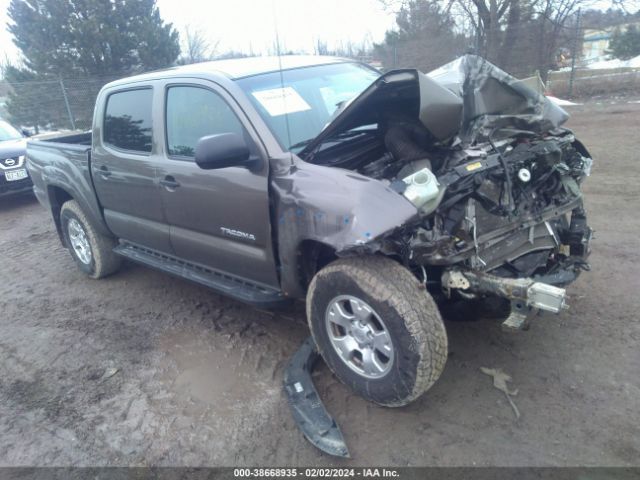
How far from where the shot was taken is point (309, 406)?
9.61 feet

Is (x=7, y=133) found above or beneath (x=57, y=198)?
above

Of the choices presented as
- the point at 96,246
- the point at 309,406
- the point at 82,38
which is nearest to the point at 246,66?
the point at 309,406

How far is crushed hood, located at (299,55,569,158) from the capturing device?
284 centimetres

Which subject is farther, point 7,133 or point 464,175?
point 7,133

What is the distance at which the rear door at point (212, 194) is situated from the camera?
3.21 meters

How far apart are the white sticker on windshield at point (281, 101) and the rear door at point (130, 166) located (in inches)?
39.5

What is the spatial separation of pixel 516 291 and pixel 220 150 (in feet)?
5.93

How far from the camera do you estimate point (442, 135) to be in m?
2.92

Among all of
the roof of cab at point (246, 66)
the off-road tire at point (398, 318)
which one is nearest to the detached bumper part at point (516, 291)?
the off-road tire at point (398, 318)

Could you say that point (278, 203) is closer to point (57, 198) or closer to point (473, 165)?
point (473, 165)

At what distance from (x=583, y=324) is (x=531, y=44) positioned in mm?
14592

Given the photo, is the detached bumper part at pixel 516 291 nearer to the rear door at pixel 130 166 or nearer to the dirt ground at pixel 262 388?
the dirt ground at pixel 262 388

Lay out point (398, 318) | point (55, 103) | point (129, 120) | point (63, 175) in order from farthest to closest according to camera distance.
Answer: point (55, 103), point (63, 175), point (129, 120), point (398, 318)

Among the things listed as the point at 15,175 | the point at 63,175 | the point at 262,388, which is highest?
the point at 63,175
